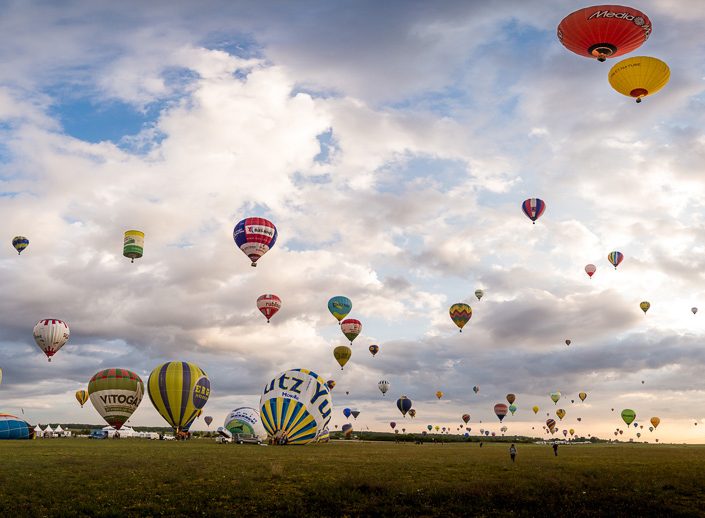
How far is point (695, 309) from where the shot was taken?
105125 mm

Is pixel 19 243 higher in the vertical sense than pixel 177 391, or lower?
higher

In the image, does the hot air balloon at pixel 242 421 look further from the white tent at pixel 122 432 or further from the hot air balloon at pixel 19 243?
the hot air balloon at pixel 19 243

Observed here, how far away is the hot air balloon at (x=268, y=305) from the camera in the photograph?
245 ft

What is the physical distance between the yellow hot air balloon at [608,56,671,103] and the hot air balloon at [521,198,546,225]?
27818 mm

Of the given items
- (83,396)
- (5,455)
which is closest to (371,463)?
(5,455)

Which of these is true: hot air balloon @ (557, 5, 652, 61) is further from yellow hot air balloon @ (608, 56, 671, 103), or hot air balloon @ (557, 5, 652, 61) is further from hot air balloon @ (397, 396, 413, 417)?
hot air balloon @ (397, 396, 413, 417)

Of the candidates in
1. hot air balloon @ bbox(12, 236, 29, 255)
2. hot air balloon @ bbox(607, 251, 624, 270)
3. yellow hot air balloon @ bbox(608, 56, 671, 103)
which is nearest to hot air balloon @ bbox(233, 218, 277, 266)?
yellow hot air balloon @ bbox(608, 56, 671, 103)

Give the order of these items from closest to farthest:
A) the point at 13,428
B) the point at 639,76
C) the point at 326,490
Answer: the point at 326,490, the point at 639,76, the point at 13,428

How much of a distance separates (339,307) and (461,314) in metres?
18.0

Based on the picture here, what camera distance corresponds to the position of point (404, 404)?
114 meters

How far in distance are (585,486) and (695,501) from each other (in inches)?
191

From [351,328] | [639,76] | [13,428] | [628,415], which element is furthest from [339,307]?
[628,415]

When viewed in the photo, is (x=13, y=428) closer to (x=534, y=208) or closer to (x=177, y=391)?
(x=177, y=391)

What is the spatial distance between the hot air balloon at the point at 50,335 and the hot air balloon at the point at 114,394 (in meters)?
9.10
